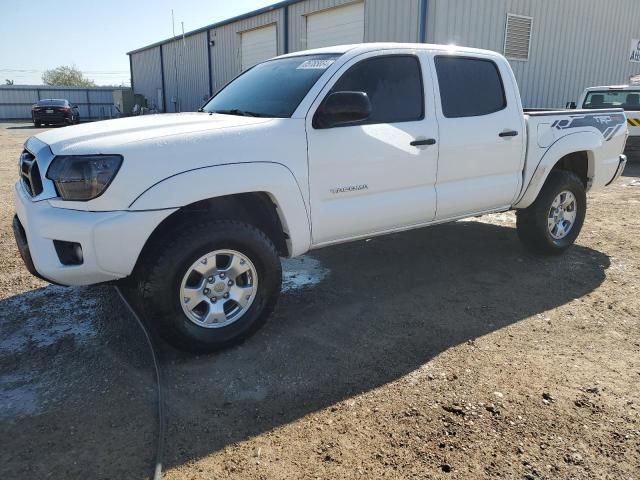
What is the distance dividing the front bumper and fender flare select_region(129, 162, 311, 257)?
0.09 m

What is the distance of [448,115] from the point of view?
14.6ft

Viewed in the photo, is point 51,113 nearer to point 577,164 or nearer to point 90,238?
point 577,164

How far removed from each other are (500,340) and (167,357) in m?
2.27

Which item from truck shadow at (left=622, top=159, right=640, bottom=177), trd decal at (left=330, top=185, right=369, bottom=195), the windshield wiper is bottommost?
truck shadow at (left=622, top=159, right=640, bottom=177)

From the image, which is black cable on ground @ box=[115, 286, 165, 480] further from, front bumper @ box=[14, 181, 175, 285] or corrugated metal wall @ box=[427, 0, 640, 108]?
corrugated metal wall @ box=[427, 0, 640, 108]

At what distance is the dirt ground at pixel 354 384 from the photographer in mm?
2531

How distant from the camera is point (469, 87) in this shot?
467cm

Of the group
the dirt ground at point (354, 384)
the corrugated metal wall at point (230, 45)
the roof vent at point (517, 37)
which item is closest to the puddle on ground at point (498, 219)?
the dirt ground at point (354, 384)

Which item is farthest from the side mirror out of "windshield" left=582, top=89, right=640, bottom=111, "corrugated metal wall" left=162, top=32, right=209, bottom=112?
"corrugated metal wall" left=162, top=32, right=209, bottom=112

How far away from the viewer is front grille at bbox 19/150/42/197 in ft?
10.8

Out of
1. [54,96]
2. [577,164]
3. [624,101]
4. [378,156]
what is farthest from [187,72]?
[378,156]

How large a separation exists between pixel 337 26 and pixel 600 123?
12.0 m

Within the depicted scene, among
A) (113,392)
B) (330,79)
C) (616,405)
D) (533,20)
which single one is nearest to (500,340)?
(616,405)

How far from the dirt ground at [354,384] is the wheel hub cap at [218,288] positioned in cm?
27
